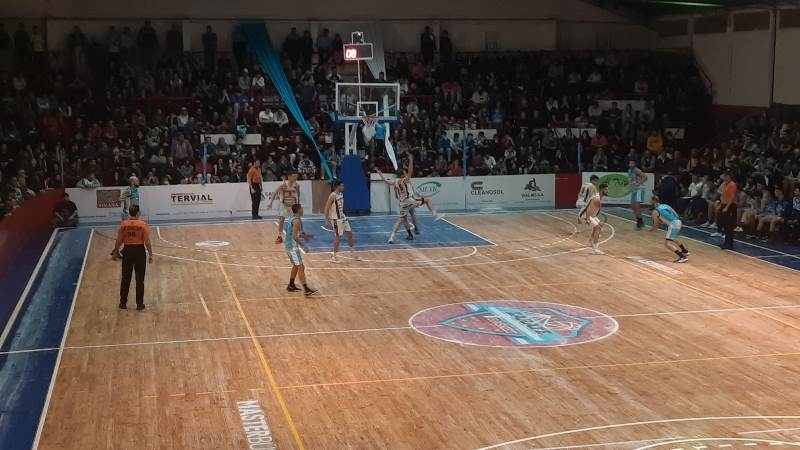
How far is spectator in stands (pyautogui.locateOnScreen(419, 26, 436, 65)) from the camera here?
35719mm

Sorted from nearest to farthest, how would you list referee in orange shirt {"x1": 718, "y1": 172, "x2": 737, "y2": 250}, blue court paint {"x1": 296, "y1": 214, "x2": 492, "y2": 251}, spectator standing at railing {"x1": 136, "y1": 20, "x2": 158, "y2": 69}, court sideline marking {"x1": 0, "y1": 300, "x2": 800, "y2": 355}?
1. court sideline marking {"x1": 0, "y1": 300, "x2": 800, "y2": 355}
2. referee in orange shirt {"x1": 718, "y1": 172, "x2": 737, "y2": 250}
3. blue court paint {"x1": 296, "y1": 214, "x2": 492, "y2": 251}
4. spectator standing at railing {"x1": 136, "y1": 20, "x2": 158, "y2": 69}

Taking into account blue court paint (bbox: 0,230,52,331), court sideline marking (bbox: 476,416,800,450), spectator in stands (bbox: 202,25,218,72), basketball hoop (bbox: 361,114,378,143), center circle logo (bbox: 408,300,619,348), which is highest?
spectator in stands (bbox: 202,25,218,72)

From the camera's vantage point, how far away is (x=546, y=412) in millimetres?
11578

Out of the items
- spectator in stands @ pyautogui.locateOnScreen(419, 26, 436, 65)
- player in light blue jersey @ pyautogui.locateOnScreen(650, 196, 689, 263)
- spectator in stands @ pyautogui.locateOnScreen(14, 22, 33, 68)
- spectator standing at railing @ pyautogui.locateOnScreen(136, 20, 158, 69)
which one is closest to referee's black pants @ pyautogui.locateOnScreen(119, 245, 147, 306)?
player in light blue jersey @ pyautogui.locateOnScreen(650, 196, 689, 263)

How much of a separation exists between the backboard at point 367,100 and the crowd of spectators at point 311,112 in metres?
1.10

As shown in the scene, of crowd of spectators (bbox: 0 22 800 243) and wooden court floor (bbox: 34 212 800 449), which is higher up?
crowd of spectators (bbox: 0 22 800 243)

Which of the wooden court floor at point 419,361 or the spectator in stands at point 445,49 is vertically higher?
the spectator in stands at point 445,49

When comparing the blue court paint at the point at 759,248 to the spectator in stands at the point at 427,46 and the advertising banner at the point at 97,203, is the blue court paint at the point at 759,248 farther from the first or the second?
the advertising banner at the point at 97,203

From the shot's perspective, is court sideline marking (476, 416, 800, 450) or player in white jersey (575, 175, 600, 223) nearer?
court sideline marking (476, 416, 800, 450)

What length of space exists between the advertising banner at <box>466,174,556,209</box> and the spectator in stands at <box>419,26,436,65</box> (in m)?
7.52

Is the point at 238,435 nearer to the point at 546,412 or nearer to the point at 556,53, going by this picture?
the point at 546,412

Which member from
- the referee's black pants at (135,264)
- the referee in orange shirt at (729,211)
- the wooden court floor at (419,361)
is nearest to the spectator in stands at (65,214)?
the wooden court floor at (419,361)

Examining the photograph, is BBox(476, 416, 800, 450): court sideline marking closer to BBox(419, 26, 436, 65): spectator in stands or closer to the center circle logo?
the center circle logo

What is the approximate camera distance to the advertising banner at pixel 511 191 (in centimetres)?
3011
